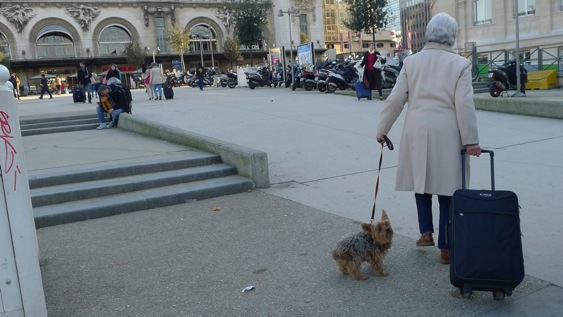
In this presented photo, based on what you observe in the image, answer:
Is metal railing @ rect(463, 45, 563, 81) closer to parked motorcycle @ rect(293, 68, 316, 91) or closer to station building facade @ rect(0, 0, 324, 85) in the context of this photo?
parked motorcycle @ rect(293, 68, 316, 91)

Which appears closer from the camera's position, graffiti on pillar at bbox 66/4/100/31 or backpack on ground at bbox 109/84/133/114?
backpack on ground at bbox 109/84/133/114

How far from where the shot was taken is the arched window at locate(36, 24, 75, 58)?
6550 cm

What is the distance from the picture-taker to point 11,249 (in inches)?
131

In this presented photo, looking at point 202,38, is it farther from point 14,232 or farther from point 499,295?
point 499,295

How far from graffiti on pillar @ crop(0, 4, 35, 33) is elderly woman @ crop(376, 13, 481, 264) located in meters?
69.2

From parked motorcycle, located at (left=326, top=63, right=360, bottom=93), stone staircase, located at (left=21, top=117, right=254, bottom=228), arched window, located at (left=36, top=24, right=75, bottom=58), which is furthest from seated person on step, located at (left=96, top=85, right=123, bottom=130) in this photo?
arched window, located at (left=36, top=24, right=75, bottom=58)

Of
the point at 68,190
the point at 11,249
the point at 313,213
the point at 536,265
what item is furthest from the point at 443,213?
the point at 68,190

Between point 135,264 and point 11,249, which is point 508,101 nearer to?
point 135,264

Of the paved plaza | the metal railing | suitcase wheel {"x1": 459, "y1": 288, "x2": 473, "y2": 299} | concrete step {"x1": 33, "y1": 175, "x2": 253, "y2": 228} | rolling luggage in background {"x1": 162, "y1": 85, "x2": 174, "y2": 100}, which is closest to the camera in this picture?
suitcase wheel {"x1": 459, "y1": 288, "x2": 473, "y2": 299}

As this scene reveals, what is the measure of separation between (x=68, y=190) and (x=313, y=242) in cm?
355

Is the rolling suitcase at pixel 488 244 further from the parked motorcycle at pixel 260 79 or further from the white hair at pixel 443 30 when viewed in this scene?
the parked motorcycle at pixel 260 79

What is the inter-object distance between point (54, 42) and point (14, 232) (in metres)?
70.6

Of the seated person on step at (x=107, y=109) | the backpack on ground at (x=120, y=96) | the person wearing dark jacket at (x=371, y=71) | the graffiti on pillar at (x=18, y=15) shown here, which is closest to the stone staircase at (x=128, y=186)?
the seated person on step at (x=107, y=109)

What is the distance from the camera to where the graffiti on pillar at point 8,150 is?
3.30 metres
